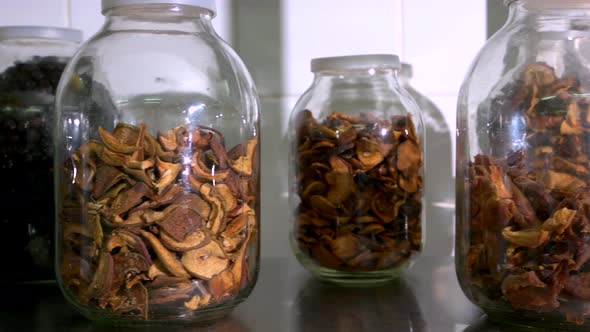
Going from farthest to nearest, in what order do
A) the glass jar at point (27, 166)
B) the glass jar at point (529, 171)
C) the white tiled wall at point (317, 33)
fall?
the white tiled wall at point (317, 33), the glass jar at point (27, 166), the glass jar at point (529, 171)

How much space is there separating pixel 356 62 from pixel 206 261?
1.07 ft

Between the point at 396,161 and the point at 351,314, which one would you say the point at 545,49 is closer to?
the point at 396,161

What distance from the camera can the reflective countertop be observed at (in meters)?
0.57

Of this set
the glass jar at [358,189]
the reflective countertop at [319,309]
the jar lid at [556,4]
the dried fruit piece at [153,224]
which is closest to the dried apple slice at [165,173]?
the dried fruit piece at [153,224]

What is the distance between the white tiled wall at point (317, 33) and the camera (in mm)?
933

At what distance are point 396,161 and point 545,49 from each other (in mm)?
204

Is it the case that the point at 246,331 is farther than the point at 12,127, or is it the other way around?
the point at 12,127

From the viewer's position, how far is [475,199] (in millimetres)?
599

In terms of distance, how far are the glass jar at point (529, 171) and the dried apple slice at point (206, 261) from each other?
0.23 m

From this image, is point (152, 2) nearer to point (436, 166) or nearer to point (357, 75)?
point (357, 75)

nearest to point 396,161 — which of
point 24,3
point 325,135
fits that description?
point 325,135

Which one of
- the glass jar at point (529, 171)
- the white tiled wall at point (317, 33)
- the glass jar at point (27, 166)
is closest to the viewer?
the glass jar at point (529, 171)

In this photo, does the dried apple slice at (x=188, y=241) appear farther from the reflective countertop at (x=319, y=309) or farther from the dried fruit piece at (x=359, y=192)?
the dried fruit piece at (x=359, y=192)

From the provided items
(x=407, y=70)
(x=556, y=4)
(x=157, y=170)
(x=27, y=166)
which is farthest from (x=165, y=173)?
(x=407, y=70)
